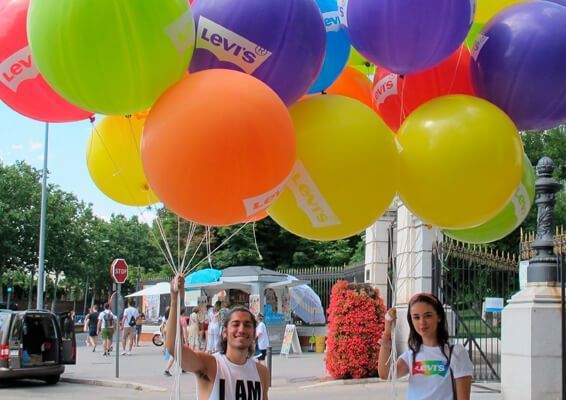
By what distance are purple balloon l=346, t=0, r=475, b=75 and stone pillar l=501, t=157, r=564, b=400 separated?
5811mm

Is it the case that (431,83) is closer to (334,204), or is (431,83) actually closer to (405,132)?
(405,132)

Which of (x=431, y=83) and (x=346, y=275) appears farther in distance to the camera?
(x=346, y=275)

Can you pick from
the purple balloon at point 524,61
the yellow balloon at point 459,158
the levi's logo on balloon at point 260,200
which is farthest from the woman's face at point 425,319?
the purple balloon at point 524,61

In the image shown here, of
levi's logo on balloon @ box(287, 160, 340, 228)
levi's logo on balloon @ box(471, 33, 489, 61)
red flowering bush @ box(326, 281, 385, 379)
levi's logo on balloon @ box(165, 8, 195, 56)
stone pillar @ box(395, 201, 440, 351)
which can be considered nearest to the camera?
levi's logo on balloon @ box(165, 8, 195, 56)

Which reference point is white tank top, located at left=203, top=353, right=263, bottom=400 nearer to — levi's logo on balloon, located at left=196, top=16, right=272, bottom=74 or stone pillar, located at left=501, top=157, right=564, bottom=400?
levi's logo on balloon, located at left=196, top=16, right=272, bottom=74

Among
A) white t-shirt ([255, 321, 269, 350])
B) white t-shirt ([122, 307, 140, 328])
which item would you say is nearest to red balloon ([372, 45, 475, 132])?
white t-shirt ([255, 321, 269, 350])

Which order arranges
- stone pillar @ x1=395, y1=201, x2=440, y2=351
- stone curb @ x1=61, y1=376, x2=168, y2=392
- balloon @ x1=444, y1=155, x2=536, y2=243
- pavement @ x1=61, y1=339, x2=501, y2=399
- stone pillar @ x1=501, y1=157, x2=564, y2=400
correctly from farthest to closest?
stone curb @ x1=61, y1=376, x2=168, y2=392, stone pillar @ x1=395, y1=201, x2=440, y2=351, pavement @ x1=61, y1=339, x2=501, y2=399, stone pillar @ x1=501, y1=157, x2=564, y2=400, balloon @ x1=444, y1=155, x2=536, y2=243

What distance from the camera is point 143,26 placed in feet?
11.1

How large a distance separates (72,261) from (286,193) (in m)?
40.4

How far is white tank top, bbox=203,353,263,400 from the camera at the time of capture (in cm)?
366

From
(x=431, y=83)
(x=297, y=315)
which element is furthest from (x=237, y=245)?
(x=431, y=83)

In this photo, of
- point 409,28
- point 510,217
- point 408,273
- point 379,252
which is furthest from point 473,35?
point 379,252

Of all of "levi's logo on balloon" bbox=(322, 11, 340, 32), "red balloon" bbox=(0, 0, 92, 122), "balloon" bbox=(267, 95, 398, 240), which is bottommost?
"balloon" bbox=(267, 95, 398, 240)

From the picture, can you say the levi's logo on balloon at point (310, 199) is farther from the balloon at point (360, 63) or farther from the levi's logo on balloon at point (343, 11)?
the balloon at point (360, 63)
